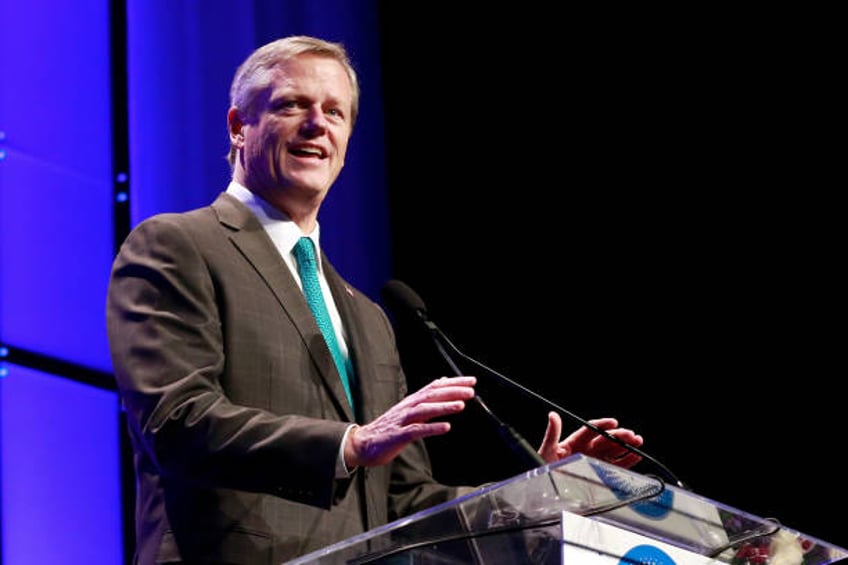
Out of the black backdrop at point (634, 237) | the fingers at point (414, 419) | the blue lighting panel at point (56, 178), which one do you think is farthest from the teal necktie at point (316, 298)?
the black backdrop at point (634, 237)

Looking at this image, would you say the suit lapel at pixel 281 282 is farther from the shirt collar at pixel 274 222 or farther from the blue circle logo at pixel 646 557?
the blue circle logo at pixel 646 557

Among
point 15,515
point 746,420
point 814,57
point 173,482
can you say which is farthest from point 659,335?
point 173,482

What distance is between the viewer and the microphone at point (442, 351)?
179cm

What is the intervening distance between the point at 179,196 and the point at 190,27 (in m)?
0.58

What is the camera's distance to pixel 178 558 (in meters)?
1.97

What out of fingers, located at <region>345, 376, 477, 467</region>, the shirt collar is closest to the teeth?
the shirt collar

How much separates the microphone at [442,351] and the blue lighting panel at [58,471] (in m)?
1.31

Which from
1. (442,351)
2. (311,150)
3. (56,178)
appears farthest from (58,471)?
(442,351)

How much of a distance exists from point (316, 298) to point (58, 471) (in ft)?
3.98

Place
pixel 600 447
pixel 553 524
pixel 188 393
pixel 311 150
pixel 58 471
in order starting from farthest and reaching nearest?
1. pixel 58 471
2. pixel 311 150
3. pixel 600 447
4. pixel 188 393
5. pixel 553 524

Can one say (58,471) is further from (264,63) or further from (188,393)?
(188,393)

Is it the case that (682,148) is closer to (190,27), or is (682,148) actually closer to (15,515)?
(190,27)

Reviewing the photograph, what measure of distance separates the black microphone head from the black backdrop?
5.60ft

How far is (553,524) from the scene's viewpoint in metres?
1.54
